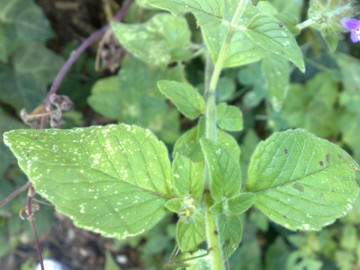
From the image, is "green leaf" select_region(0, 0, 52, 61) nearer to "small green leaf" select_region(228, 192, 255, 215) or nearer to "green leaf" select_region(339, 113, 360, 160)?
"small green leaf" select_region(228, 192, 255, 215)

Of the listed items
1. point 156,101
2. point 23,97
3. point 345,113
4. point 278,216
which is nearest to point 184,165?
point 278,216

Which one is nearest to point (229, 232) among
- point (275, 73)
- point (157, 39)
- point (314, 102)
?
point (275, 73)

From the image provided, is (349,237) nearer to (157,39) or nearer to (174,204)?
(157,39)

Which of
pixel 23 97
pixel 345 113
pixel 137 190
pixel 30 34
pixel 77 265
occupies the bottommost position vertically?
pixel 77 265

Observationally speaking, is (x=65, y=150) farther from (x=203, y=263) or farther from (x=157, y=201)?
(x=203, y=263)

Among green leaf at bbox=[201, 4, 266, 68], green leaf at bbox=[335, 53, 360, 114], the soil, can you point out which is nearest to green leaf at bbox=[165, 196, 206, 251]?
green leaf at bbox=[201, 4, 266, 68]

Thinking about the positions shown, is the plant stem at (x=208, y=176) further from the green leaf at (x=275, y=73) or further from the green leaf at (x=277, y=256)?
the green leaf at (x=277, y=256)

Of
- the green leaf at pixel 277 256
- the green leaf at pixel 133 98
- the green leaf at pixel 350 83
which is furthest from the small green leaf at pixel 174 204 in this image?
the green leaf at pixel 277 256
